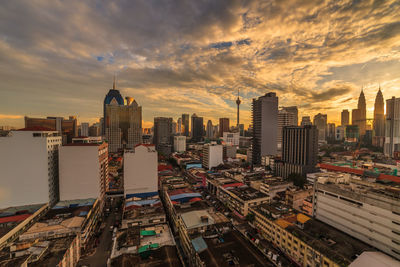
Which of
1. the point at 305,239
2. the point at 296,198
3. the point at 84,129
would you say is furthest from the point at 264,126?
the point at 84,129

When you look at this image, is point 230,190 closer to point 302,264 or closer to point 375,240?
point 302,264

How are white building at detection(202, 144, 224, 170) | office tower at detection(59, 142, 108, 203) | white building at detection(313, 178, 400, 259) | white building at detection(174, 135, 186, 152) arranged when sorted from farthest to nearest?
white building at detection(174, 135, 186, 152), white building at detection(202, 144, 224, 170), office tower at detection(59, 142, 108, 203), white building at detection(313, 178, 400, 259)

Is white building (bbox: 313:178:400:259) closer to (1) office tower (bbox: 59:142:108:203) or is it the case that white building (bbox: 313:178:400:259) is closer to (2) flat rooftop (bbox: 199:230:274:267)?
(2) flat rooftop (bbox: 199:230:274:267)

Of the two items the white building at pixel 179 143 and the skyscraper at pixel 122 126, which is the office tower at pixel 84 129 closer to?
the skyscraper at pixel 122 126

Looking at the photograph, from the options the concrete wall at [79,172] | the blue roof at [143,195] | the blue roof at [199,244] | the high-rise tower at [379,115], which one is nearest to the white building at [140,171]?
the blue roof at [143,195]

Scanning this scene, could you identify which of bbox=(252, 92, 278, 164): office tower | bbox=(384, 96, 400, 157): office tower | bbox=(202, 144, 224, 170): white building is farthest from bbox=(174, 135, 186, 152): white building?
bbox=(384, 96, 400, 157): office tower

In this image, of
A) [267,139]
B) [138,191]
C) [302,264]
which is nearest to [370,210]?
[302,264]
